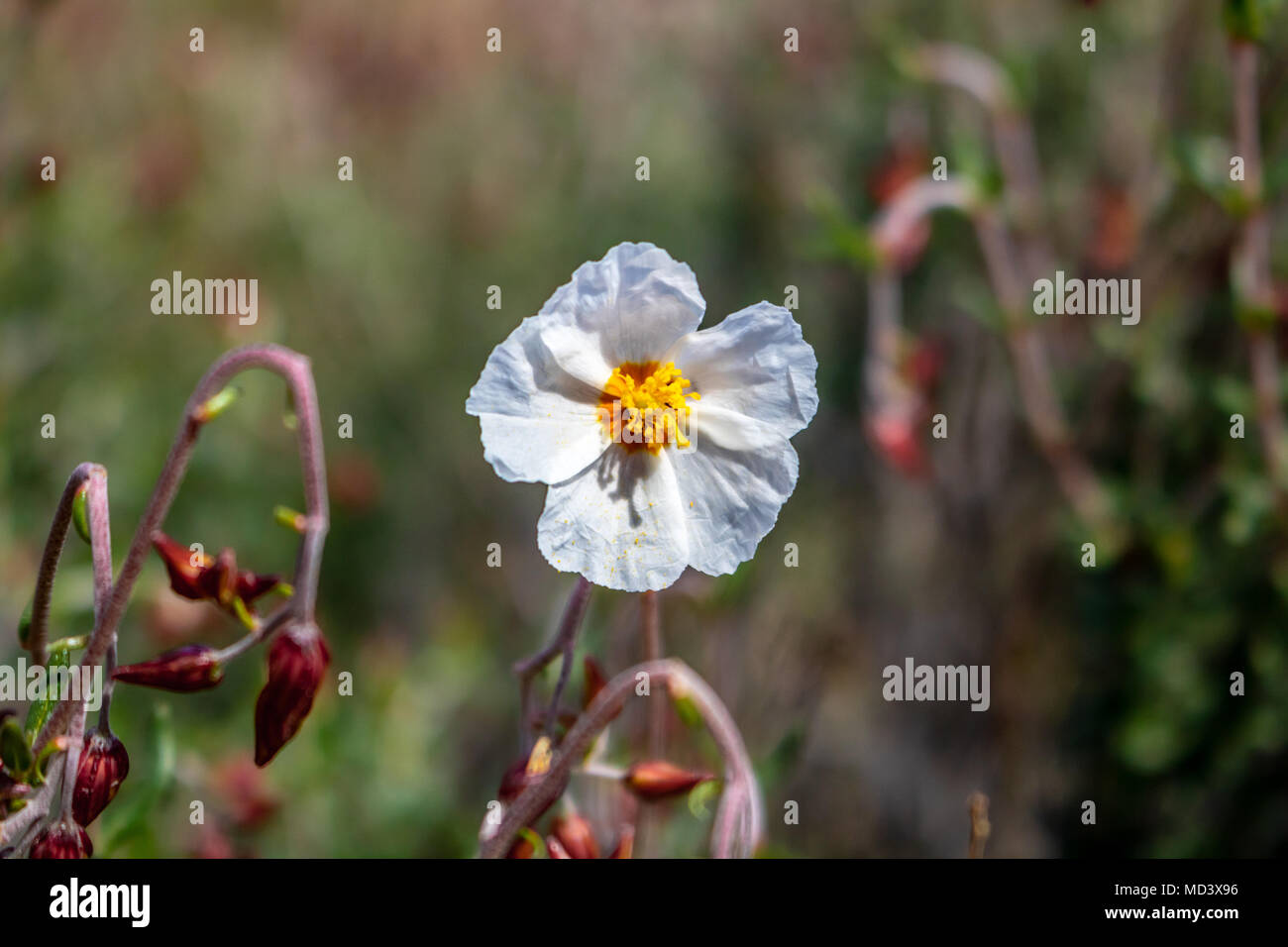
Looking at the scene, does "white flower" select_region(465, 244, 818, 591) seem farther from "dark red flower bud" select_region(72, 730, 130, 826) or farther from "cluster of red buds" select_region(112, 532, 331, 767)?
"dark red flower bud" select_region(72, 730, 130, 826)

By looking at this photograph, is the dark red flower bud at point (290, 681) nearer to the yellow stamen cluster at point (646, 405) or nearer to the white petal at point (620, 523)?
the white petal at point (620, 523)

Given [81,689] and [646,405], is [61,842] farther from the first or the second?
[646,405]

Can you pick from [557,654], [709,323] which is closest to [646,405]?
[557,654]
